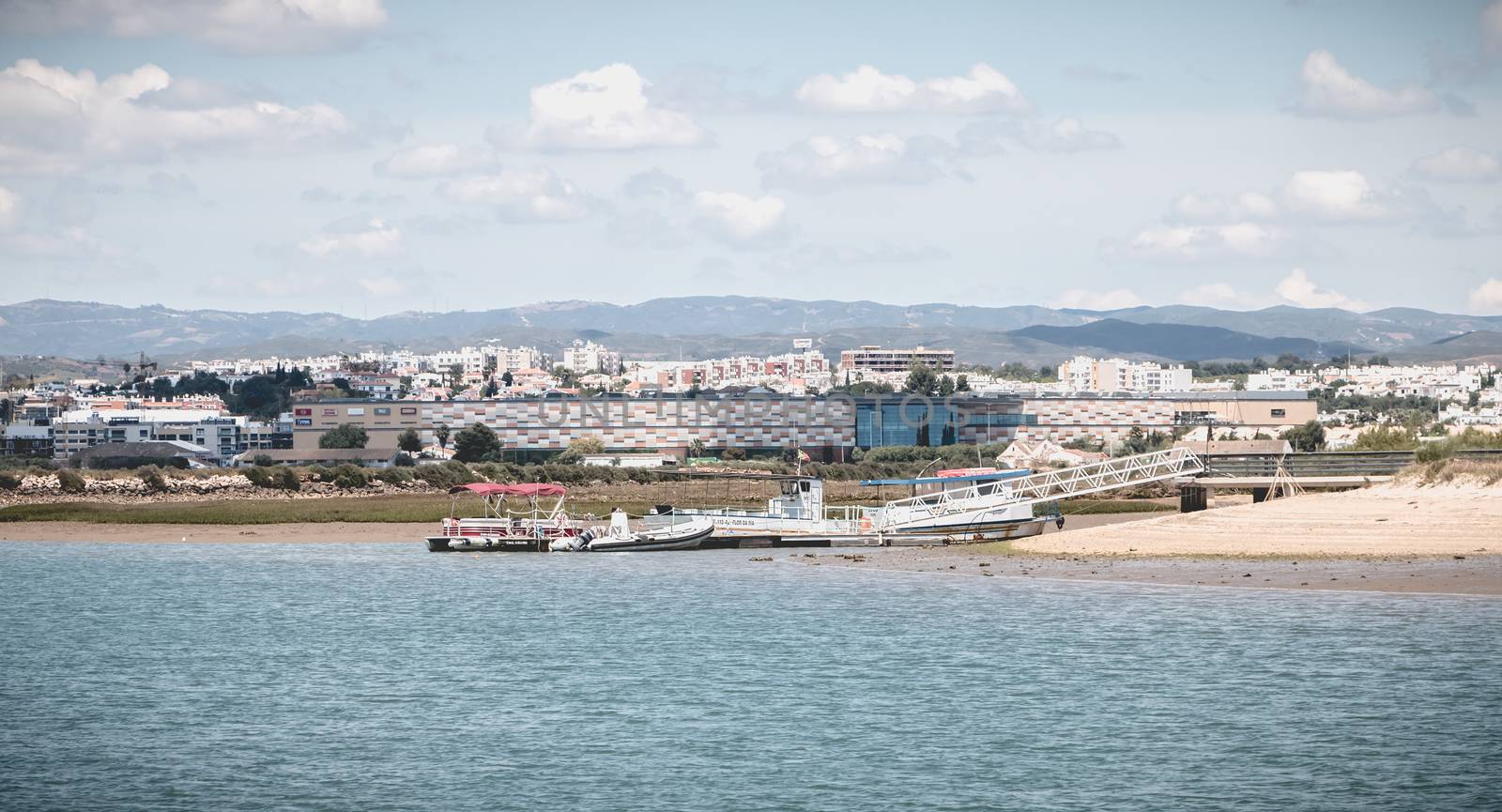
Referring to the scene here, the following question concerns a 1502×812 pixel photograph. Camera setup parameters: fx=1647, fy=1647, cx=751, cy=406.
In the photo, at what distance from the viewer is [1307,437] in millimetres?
106375

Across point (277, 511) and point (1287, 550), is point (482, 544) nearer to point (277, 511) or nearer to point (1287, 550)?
point (277, 511)

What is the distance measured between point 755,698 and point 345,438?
115911 millimetres

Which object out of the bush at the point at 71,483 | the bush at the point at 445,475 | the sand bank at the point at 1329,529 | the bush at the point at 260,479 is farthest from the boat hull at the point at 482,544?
the bush at the point at 445,475

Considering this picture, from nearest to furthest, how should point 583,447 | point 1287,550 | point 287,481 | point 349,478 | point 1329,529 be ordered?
point 1287,550
point 1329,529
point 287,481
point 349,478
point 583,447

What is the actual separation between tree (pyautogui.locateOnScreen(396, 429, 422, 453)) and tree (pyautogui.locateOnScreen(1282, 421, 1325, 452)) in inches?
2719

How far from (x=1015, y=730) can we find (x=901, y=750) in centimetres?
214

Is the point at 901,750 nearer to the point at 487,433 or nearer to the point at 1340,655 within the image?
the point at 1340,655

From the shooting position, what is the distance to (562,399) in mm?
143625

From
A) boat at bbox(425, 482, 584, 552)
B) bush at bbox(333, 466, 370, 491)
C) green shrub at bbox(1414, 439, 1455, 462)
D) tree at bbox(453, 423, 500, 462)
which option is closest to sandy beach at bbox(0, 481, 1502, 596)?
green shrub at bbox(1414, 439, 1455, 462)

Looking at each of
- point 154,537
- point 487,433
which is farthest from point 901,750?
point 487,433

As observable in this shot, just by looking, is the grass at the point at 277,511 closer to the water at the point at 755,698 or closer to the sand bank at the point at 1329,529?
the sand bank at the point at 1329,529

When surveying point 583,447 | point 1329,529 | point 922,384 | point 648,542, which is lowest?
point 648,542

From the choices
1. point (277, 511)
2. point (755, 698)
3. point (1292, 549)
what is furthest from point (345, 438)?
point (755, 698)

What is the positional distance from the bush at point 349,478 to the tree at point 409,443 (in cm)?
5183
